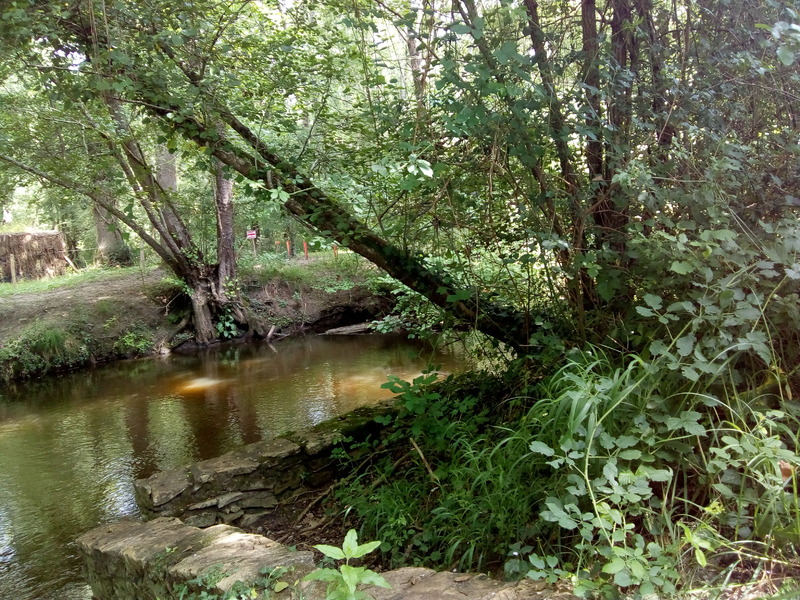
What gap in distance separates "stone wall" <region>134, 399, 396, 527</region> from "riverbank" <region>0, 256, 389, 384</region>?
458 cm

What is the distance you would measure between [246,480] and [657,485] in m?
2.75

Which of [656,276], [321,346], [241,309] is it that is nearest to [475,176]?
[656,276]

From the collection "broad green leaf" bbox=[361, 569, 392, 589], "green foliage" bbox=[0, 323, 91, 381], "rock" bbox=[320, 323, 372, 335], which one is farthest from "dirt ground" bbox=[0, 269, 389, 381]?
"broad green leaf" bbox=[361, 569, 392, 589]

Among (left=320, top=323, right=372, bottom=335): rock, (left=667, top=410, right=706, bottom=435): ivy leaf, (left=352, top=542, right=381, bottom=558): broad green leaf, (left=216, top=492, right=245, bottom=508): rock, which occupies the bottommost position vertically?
(left=216, top=492, right=245, bottom=508): rock

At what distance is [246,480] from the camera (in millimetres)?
3773

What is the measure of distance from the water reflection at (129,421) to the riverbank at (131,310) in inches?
22.5

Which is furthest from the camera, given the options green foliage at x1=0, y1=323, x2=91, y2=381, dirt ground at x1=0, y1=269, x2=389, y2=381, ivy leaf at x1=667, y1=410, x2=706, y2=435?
dirt ground at x1=0, y1=269, x2=389, y2=381

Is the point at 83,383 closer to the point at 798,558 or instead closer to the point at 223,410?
the point at 223,410

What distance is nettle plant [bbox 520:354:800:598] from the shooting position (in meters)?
1.73

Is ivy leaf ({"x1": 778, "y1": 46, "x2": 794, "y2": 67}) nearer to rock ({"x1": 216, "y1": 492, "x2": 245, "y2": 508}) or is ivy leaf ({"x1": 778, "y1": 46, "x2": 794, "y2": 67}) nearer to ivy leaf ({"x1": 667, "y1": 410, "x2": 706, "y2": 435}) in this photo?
ivy leaf ({"x1": 667, "y1": 410, "x2": 706, "y2": 435})

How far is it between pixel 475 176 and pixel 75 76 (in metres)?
3.01

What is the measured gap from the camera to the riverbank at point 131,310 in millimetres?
9367

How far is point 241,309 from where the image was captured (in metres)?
11.3

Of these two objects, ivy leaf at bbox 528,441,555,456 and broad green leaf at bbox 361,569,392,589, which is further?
ivy leaf at bbox 528,441,555,456
